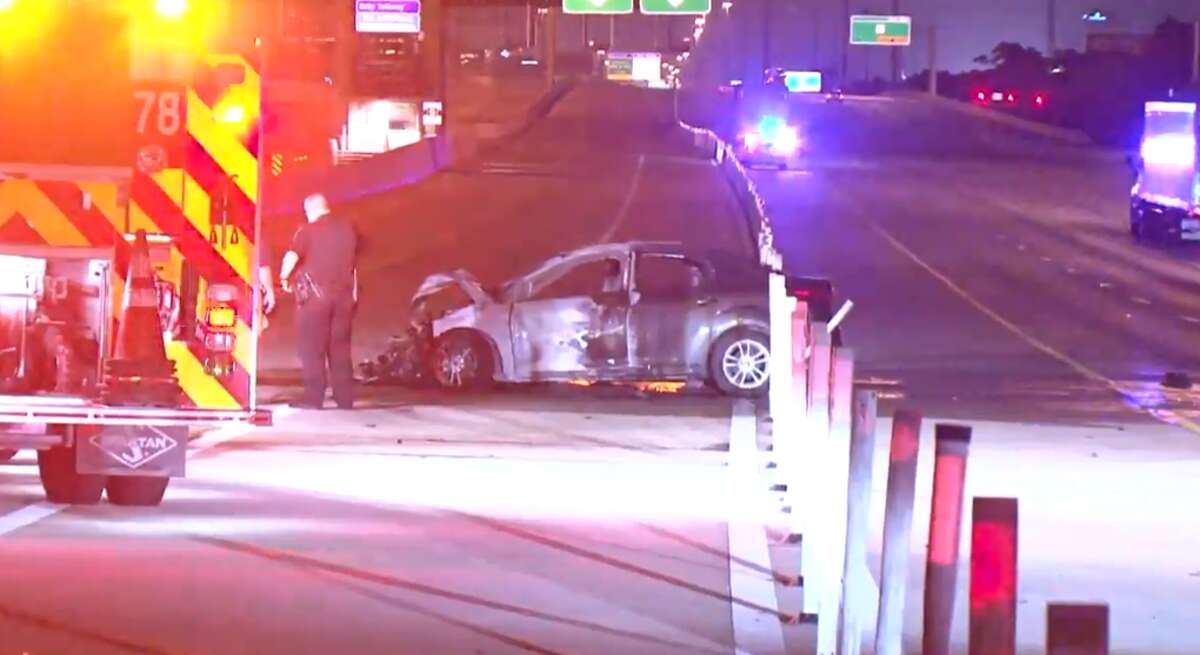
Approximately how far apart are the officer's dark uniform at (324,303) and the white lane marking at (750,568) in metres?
3.64

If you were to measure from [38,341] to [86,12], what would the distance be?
A: 5.46 ft

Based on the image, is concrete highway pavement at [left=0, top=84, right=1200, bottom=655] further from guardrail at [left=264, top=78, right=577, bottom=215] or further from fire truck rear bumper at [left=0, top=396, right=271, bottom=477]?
guardrail at [left=264, top=78, right=577, bottom=215]

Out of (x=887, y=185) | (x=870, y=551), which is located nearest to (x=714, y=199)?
(x=887, y=185)

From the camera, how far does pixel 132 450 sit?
484 inches

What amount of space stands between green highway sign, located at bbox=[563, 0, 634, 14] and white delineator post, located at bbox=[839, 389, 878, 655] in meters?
51.4

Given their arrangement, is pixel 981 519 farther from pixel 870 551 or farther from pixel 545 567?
pixel 870 551

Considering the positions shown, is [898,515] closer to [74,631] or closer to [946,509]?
[946,509]

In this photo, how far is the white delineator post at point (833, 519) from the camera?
9.21 m

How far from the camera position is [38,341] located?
471 inches

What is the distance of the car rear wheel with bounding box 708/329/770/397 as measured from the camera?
21578mm

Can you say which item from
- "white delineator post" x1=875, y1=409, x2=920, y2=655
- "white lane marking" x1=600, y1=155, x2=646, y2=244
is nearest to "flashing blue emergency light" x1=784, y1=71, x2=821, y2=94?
"white lane marking" x1=600, y1=155, x2=646, y2=244

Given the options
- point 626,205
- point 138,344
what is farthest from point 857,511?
point 626,205

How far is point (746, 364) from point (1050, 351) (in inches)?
326

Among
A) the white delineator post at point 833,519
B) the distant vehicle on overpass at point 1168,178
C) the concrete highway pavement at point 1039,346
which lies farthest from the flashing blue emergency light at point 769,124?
the white delineator post at point 833,519
